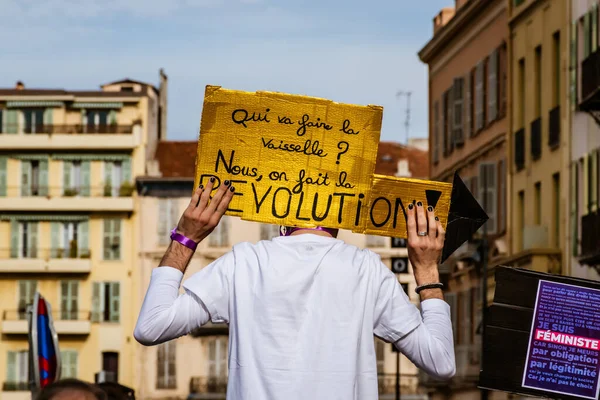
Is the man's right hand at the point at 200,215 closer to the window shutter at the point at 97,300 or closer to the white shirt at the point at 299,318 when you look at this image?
the white shirt at the point at 299,318

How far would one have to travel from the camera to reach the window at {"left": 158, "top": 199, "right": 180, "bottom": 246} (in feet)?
258

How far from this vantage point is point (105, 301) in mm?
78312

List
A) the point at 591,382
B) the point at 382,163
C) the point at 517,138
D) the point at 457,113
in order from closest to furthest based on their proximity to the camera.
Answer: the point at 591,382 < the point at 517,138 < the point at 457,113 < the point at 382,163

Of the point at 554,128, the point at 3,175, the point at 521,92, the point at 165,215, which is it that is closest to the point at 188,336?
the point at 165,215

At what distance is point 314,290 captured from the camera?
5680 mm

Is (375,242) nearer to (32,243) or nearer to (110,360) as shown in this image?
(110,360)

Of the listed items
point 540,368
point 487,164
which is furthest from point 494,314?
point 487,164

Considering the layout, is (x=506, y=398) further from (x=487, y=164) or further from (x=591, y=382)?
(x=591, y=382)

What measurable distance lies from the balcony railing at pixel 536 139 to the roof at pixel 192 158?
3754 centimetres

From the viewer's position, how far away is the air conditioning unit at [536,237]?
4128cm

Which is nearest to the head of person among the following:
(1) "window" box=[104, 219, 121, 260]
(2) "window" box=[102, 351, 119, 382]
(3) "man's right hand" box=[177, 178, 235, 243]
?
(3) "man's right hand" box=[177, 178, 235, 243]

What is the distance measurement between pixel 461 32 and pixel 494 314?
4371cm

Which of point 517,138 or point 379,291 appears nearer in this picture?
point 379,291

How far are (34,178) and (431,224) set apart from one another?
74.8m
